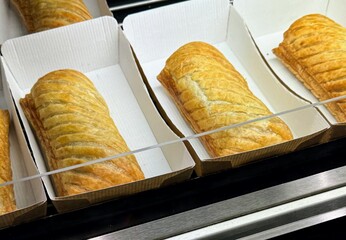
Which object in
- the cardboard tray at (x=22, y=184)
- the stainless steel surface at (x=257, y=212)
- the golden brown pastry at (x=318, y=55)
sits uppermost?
the golden brown pastry at (x=318, y=55)

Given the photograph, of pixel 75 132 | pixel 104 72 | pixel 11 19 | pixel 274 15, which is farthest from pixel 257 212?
pixel 11 19

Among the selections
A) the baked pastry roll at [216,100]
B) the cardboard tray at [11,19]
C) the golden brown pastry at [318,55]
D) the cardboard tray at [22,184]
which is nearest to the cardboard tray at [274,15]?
the golden brown pastry at [318,55]

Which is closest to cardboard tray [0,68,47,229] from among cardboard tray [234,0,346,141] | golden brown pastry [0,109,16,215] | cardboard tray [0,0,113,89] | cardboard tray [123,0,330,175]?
golden brown pastry [0,109,16,215]

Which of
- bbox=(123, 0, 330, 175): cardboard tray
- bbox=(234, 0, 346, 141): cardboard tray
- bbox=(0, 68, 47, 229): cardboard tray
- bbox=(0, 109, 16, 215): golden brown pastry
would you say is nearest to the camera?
bbox=(0, 68, 47, 229): cardboard tray

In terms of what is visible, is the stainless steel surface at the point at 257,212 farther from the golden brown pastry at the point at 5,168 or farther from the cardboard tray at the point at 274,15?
the cardboard tray at the point at 274,15

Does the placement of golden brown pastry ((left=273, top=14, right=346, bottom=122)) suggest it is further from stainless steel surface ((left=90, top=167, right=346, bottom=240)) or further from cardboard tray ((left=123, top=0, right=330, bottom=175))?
stainless steel surface ((left=90, top=167, right=346, bottom=240))

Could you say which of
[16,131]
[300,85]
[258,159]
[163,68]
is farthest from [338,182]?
[16,131]
